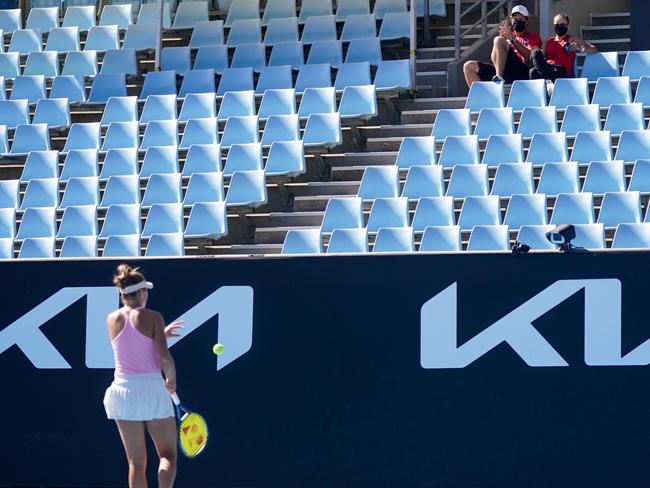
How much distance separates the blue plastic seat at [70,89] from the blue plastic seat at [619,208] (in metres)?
6.29

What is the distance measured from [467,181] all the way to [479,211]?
1.84 ft

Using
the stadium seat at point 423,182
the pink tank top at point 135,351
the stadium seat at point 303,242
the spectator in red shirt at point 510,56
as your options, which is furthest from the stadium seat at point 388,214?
the pink tank top at point 135,351

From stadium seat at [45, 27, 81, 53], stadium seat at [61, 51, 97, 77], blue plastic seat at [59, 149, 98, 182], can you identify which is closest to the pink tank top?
blue plastic seat at [59, 149, 98, 182]

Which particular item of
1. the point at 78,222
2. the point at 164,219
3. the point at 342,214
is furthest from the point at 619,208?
the point at 78,222

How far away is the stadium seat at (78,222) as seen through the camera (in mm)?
12664

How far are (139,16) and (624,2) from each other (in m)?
5.72

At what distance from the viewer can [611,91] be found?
12.8m

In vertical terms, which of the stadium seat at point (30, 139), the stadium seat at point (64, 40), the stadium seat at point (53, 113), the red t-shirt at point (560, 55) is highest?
the stadium seat at point (64, 40)

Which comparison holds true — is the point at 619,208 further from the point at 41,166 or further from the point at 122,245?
the point at 41,166

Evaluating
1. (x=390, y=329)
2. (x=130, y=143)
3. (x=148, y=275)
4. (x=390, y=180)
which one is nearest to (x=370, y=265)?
(x=390, y=329)

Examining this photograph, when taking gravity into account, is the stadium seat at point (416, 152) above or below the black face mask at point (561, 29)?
below

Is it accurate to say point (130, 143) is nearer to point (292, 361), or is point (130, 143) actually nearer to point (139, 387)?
point (292, 361)

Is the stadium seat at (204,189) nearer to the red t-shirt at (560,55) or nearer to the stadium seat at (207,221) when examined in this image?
the stadium seat at (207,221)

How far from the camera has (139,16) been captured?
17.0 meters
